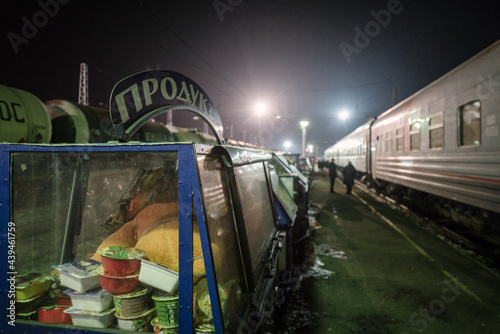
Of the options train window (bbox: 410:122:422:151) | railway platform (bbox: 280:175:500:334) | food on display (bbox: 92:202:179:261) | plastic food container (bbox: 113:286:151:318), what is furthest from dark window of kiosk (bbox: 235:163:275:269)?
train window (bbox: 410:122:422:151)

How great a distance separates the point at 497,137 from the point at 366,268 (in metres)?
3.20

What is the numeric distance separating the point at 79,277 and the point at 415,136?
9.42m

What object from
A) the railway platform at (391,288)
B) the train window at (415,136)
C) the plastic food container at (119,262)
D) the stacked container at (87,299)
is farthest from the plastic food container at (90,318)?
the train window at (415,136)

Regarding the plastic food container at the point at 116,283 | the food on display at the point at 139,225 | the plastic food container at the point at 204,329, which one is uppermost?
the food on display at the point at 139,225

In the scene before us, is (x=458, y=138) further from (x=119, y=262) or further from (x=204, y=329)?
(x=119, y=262)

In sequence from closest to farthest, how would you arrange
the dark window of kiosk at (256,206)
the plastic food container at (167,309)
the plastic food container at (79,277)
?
the plastic food container at (167,309), the plastic food container at (79,277), the dark window of kiosk at (256,206)

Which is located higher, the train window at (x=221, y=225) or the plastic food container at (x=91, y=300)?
the train window at (x=221, y=225)

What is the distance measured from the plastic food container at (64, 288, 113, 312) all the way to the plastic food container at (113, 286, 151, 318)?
3.7 inches

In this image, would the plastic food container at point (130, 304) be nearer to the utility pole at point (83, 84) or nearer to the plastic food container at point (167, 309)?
the plastic food container at point (167, 309)

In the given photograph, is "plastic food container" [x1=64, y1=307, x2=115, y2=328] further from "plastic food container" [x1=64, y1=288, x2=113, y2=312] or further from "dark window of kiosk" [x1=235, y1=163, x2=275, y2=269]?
"dark window of kiosk" [x1=235, y1=163, x2=275, y2=269]

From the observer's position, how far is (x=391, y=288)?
14.9ft

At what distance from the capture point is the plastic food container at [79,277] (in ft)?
6.53

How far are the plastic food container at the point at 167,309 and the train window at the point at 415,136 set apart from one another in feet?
28.6

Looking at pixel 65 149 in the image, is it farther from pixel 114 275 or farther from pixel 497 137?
pixel 497 137
